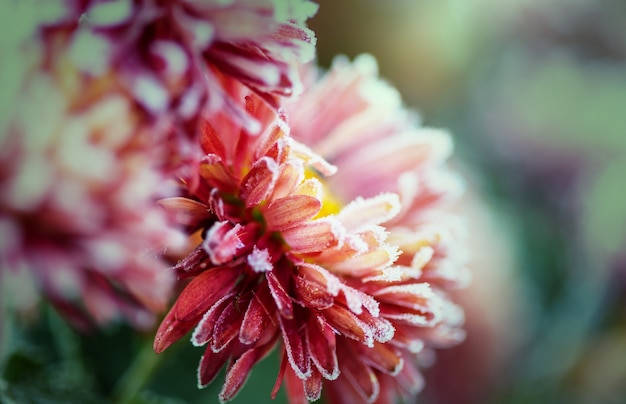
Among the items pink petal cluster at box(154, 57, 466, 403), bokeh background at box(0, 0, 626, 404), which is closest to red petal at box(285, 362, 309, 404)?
pink petal cluster at box(154, 57, 466, 403)

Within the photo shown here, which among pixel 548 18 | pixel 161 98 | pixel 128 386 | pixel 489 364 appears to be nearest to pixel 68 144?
pixel 161 98

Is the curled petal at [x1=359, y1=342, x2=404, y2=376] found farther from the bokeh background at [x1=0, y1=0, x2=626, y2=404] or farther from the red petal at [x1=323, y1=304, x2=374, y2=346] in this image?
the bokeh background at [x1=0, y1=0, x2=626, y2=404]

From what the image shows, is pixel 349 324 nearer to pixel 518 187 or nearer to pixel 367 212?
pixel 367 212

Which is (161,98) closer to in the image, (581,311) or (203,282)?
(203,282)

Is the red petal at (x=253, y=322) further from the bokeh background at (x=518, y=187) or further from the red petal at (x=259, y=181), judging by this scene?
the bokeh background at (x=518, y=187)

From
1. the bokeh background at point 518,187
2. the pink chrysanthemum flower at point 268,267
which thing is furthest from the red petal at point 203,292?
the bokeh background at point 518,187

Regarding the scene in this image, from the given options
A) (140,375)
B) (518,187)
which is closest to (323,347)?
(140,375)
